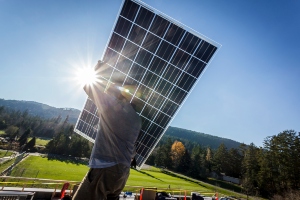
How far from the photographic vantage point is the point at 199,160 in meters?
80.0

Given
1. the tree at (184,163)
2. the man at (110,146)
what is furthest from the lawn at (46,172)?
the tree at (184,163)

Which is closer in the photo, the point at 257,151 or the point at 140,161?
the point at 140,161

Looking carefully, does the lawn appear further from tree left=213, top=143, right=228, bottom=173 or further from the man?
tree left=213, top=143, right=228, bottom=173

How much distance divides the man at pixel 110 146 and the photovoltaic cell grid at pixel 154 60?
23.2ft

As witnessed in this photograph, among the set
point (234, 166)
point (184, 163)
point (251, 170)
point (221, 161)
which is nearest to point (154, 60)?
point (251, 170)

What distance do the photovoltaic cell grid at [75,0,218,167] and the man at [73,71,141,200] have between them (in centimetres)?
706

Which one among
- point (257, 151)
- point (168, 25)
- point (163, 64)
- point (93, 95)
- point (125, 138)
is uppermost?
point (257, 151)

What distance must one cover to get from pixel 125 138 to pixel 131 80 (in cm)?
771

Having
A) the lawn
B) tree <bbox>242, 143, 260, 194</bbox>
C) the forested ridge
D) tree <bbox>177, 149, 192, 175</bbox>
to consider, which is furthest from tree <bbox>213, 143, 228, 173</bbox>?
the lawn

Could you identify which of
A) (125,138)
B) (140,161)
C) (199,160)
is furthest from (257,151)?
(125,138)

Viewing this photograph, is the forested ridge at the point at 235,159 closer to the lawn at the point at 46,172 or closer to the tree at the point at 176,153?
the tree at the point at 176,153

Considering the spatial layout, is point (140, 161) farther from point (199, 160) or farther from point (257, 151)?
point (199, 160)

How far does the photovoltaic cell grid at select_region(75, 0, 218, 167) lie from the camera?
9.62 metres

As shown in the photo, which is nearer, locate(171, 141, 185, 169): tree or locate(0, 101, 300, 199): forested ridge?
locate(0, 101, 300, 199): forested ridge
